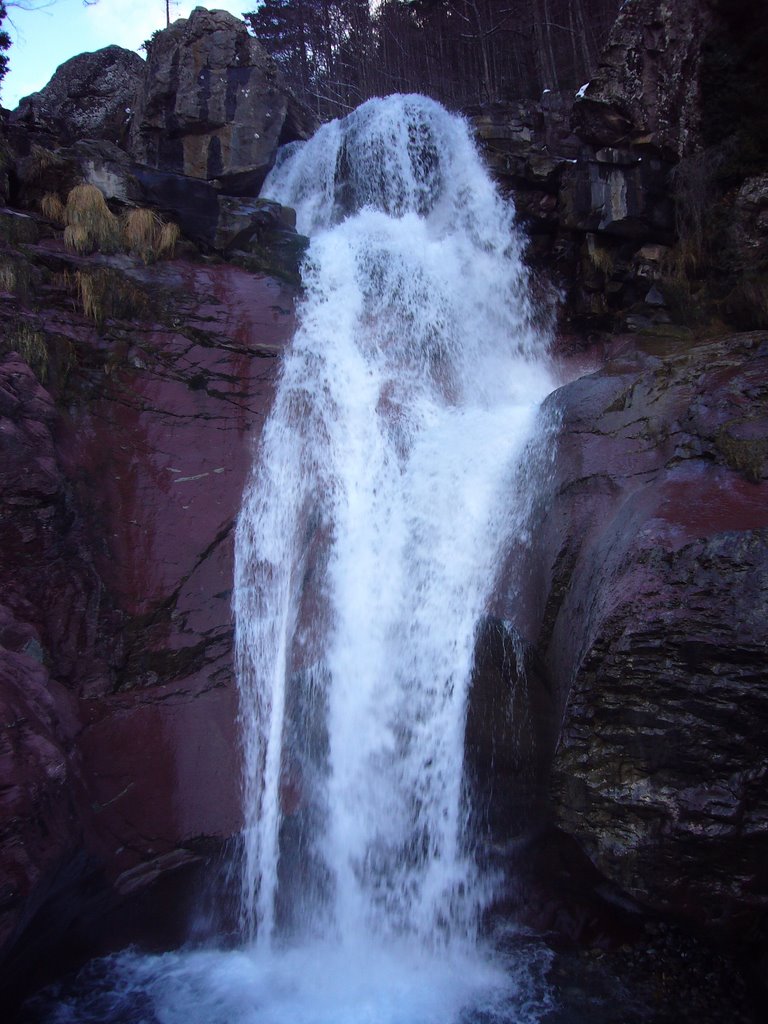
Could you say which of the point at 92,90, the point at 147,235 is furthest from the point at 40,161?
the point at 92,90

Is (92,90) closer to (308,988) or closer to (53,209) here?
(53,209)

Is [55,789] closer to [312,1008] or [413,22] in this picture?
[312,1008]

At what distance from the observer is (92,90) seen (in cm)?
1888

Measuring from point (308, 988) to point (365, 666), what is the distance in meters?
2.73

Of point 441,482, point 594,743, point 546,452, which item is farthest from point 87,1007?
point 546,452

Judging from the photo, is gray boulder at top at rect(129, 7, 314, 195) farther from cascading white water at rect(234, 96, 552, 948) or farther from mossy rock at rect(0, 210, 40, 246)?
mossy rock at rect(0, 210, 40, 246)

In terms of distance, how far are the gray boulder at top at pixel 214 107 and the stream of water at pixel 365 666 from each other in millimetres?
4860

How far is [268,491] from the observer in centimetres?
822

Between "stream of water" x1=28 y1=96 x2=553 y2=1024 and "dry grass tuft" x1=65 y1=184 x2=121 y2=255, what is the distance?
9.30 feet

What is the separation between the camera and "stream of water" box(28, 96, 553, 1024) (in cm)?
565

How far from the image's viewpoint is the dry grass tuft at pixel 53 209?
989 centimetres

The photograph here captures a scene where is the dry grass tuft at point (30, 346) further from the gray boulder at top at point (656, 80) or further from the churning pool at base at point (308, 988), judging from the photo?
the gray boulder at top at point (656, 80)

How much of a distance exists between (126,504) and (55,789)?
3275 mm

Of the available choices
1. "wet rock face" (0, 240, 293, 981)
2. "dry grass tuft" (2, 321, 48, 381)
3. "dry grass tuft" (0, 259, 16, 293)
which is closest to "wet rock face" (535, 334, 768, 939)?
"wet rock face" (0, 240, 293, 981)
